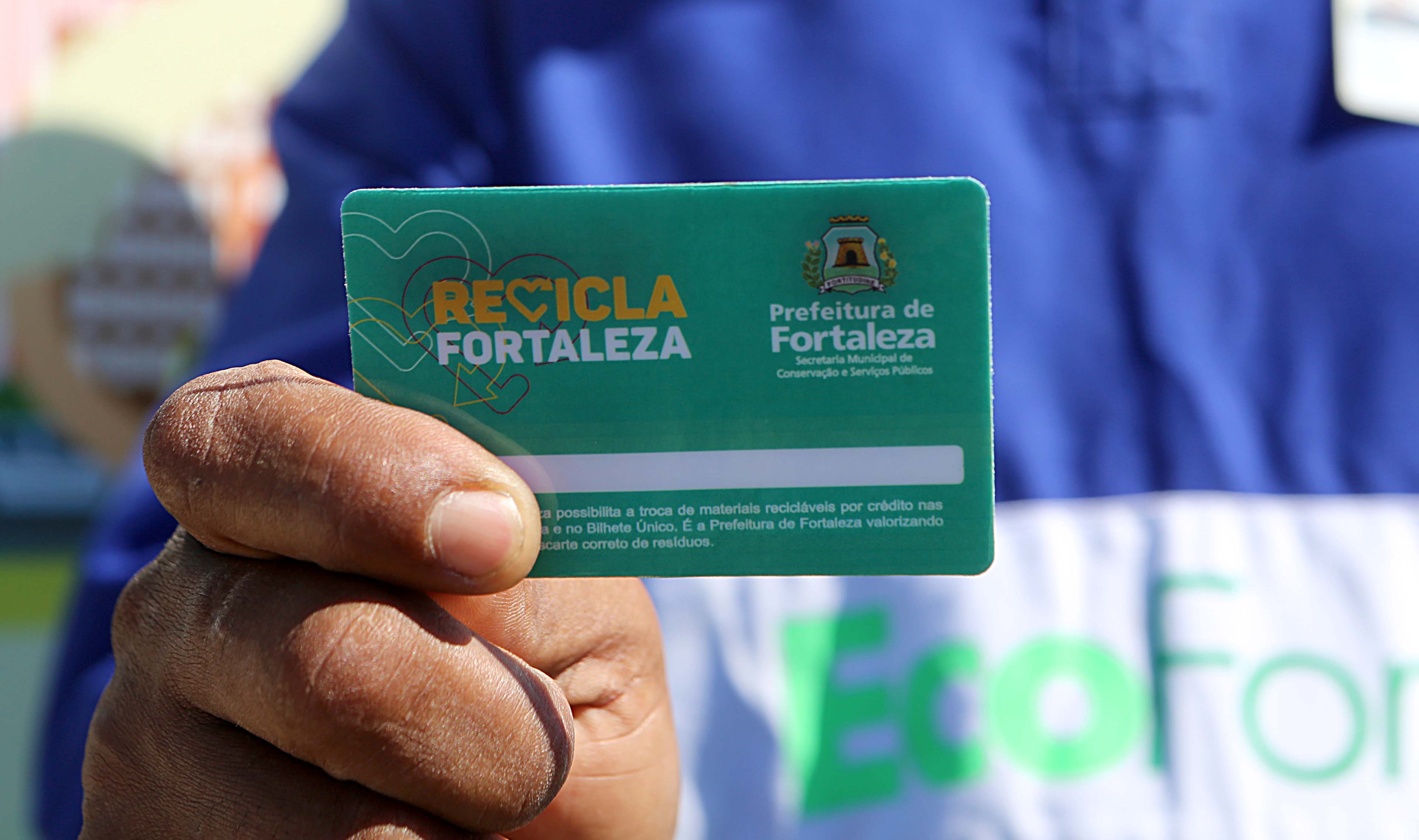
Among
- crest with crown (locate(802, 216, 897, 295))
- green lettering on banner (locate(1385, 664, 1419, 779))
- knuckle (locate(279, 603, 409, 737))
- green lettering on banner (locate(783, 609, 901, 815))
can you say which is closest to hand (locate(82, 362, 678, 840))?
knuckle (locate(279, 603, 409, 737))

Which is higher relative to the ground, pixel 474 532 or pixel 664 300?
pixel 664 300

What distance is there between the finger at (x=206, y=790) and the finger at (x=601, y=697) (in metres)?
0.10

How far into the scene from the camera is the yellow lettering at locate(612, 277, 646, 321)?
0.60m

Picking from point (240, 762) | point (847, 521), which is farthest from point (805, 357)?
point (240, 762)

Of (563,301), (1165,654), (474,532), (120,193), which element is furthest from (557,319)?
(120,193)

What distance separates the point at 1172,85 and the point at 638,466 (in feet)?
2.58

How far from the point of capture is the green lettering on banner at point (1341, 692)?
38.0 inches

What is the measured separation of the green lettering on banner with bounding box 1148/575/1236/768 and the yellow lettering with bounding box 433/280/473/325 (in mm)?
762

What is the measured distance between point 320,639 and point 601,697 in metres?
0.24

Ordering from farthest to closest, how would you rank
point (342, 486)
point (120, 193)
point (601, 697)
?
point (120, 193), point (601, 697), point (342, 486)

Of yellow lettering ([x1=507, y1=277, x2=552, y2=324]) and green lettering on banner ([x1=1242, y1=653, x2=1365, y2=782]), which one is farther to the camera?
green lettering on banner ([x1=1242, y1=653, x2=1365, y2=782])

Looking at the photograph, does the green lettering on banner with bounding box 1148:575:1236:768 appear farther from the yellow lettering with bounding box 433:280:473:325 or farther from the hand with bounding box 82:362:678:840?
the yellow lettering with bounding box 433:280:473:325

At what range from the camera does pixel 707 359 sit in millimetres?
599

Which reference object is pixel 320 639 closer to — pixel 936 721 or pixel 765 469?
pixel 765 469
